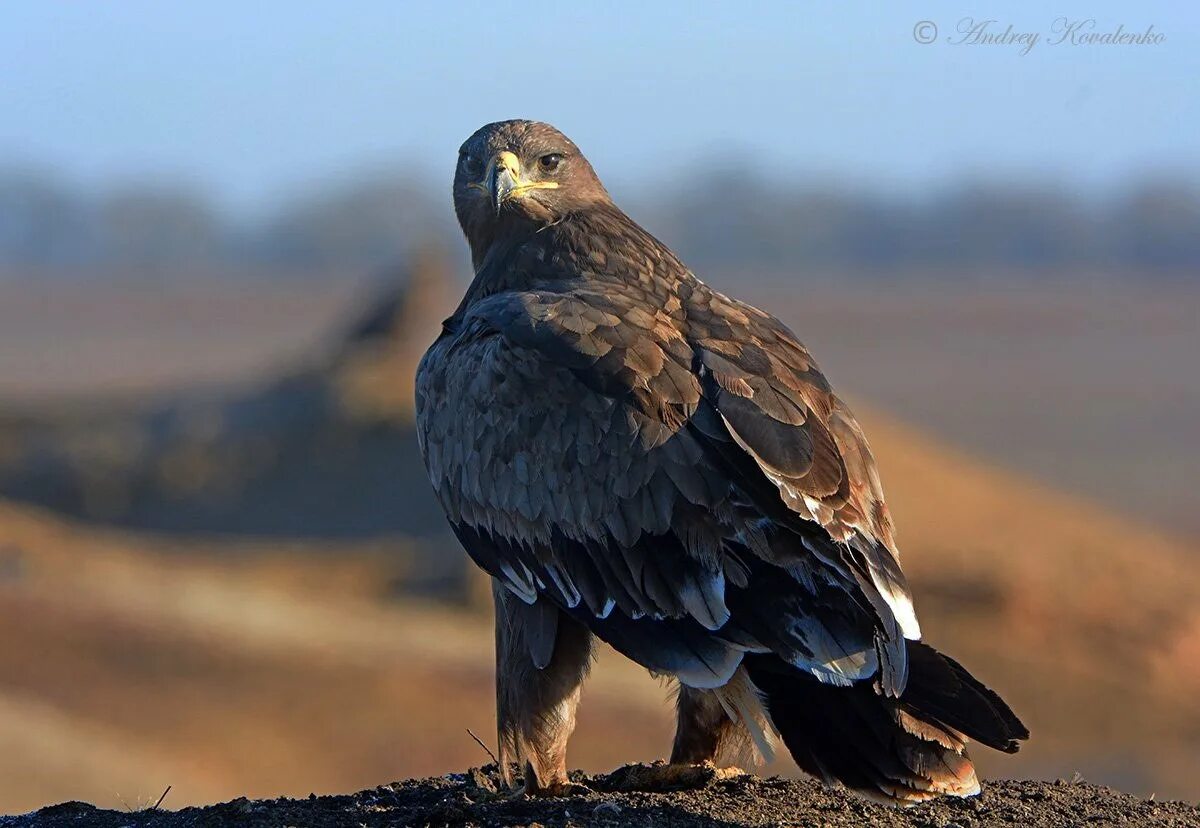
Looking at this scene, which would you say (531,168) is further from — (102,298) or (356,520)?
(102,298)

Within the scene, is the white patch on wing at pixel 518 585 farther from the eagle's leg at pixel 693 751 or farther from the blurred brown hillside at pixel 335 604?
the blurred brown hillside at pixel 335 604

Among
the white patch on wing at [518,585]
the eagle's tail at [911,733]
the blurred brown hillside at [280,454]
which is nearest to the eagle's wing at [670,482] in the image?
the white patch on wing at [518,585]

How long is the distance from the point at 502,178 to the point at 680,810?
364cm

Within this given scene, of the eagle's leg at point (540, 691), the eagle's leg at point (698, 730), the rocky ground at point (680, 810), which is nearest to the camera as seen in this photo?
the rocky ground at point (680, 810)

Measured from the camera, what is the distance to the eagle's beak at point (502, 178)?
9656mm

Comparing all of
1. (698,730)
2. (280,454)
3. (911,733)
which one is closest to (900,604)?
(911,733)

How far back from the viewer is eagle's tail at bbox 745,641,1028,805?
690cm

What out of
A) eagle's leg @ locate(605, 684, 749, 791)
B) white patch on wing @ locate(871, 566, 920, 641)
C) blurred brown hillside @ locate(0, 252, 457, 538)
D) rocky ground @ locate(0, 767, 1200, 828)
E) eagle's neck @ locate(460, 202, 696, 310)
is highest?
blurred brown hillside @ locate(0, 252, 457, 538)

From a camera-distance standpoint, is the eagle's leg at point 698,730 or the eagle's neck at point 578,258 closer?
the eagle's leg at point 698,730

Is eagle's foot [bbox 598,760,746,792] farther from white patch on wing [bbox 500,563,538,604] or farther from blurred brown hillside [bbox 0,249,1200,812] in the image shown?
blurred brown hillside [bbox 0,249,1200,812]

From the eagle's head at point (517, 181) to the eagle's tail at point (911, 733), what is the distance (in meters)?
3.58

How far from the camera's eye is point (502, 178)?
31.8ft

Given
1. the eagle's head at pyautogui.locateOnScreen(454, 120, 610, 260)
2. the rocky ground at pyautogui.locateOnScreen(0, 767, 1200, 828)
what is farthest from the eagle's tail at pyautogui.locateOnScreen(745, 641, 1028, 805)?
the eagle's head at pyautogui.locateOnScreen(454, 120, 610, 260)

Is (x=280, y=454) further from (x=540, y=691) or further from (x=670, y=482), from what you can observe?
(x=670, y=482)
